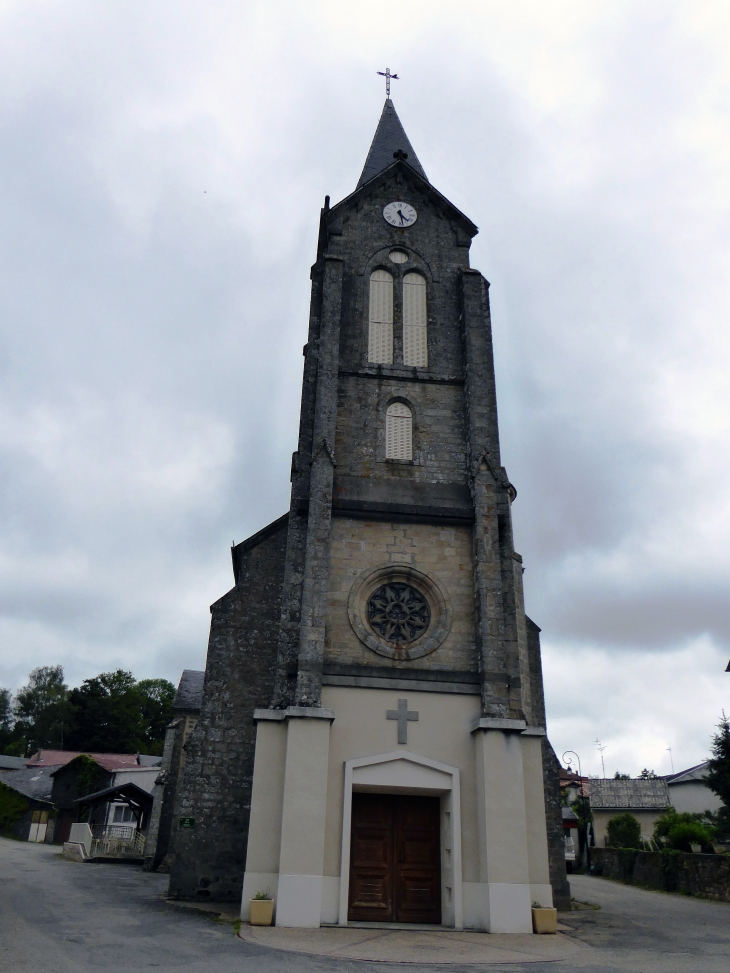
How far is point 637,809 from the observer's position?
137 ft

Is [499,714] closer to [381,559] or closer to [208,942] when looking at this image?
[381,559]

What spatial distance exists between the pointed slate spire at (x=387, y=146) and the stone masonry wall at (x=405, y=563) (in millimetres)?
14081

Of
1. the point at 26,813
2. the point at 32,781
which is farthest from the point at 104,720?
the point at 26,813

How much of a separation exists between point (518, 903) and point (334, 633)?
634cm

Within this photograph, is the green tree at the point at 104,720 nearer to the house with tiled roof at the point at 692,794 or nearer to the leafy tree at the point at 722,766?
the house with tiled roof at the point at 692,794

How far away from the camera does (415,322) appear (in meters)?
21.0

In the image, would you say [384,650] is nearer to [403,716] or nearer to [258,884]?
[403,716]

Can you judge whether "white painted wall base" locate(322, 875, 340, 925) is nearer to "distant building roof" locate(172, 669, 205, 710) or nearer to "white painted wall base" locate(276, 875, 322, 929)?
"white painted wall base" locate(276, 875, 322, 929)

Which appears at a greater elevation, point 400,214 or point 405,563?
point 400,214

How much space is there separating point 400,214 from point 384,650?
13748mm

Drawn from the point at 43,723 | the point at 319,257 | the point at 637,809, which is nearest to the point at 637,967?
the point at 319,257

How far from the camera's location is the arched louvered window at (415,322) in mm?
20516

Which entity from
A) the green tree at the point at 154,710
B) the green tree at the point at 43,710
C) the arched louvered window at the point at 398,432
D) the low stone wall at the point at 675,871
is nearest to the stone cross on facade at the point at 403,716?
the arched louvered window at the point at 398,432

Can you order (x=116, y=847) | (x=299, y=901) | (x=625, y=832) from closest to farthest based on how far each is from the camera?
1. (x=299, y=901)
2. (x=625, y=832)
3. (x=116, y=847)
